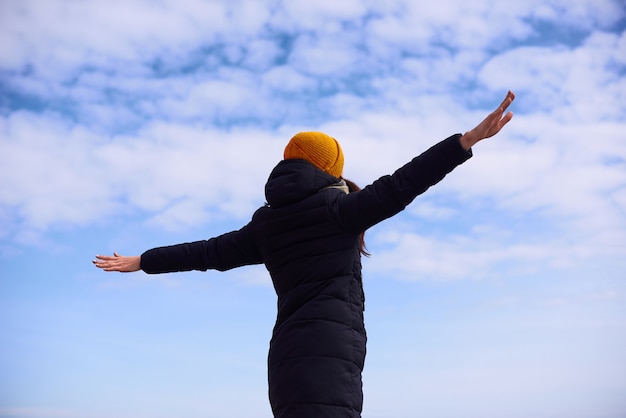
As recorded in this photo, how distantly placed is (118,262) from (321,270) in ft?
7.67

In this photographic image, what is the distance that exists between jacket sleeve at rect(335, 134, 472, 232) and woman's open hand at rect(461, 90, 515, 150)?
0.07 meters

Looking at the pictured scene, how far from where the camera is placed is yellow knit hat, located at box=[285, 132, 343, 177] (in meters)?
5.12

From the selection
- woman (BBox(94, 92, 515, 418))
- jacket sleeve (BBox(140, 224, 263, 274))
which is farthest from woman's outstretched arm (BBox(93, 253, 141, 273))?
woman (BBox(94, 92, 515, 418))

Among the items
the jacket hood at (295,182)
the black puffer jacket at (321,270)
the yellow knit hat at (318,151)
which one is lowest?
the black puffer jacket at (321,270)

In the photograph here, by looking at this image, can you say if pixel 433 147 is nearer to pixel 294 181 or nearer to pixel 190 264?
pixel 294 181

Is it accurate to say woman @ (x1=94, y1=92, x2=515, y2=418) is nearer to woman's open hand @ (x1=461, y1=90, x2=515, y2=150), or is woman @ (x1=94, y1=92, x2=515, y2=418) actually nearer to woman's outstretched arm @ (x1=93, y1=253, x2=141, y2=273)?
woman's open hand @ (x1=461, y1=90, x2=515, y2=150)

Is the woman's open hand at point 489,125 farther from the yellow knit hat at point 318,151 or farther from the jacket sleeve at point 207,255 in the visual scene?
the jacket sleeve at point 207,255

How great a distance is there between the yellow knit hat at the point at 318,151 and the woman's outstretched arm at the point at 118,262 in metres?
1.92

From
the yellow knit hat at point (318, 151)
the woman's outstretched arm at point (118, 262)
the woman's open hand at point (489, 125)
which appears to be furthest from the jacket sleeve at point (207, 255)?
the woman's open hand at point (489, 125)

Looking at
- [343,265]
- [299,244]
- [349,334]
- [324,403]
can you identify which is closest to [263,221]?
[299,244]

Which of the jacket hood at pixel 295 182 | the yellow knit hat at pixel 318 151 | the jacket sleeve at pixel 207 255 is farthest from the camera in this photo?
the jacket sleeve at pixel 207 255

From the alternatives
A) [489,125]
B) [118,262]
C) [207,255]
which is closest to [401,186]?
[489,125]

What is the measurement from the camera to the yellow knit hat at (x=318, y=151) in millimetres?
5121

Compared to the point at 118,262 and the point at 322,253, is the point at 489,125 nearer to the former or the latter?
the point at 322,253
